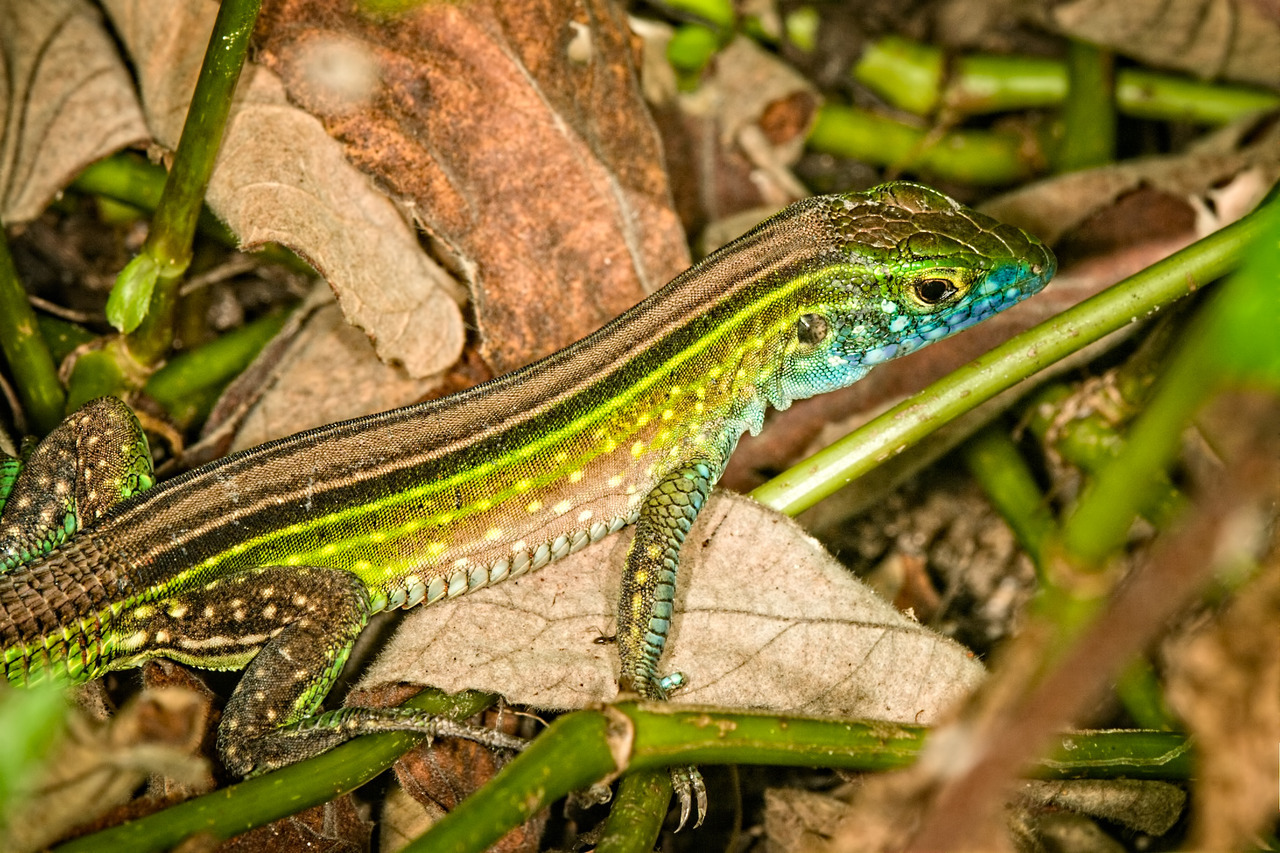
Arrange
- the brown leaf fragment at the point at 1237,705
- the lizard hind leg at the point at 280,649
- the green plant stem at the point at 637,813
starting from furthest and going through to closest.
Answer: the lizard hind leg at the point at 280,649 < the green plant stem at the point at 637,813 < the brown leaf fragment at the point at 1237,705

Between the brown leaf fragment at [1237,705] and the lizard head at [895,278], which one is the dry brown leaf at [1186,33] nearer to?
the lizard head at [895,278]

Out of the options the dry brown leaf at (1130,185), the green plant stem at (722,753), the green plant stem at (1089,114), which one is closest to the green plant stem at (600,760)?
the green plant stem at (722,753)

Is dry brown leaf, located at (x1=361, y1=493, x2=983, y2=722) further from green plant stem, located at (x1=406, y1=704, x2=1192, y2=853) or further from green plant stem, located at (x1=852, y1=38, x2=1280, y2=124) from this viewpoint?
green plant stem, located at (x1=852, y1=38, x2=1280, y2=124)

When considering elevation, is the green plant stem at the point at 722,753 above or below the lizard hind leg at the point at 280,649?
below

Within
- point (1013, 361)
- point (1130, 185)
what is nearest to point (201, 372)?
point (1013, 361)

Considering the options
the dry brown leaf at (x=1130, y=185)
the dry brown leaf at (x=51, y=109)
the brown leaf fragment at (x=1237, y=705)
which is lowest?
the brown leaf fragment at (x=1237, y=705)

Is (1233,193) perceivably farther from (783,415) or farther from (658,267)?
(658,267)

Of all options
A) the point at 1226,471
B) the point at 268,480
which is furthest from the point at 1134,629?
the point at 268,480

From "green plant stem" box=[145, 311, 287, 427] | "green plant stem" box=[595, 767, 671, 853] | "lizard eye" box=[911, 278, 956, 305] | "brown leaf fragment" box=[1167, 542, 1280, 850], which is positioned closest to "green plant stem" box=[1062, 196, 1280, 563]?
"brown leaf fragment" box=[1167, 542, 1280, 850]

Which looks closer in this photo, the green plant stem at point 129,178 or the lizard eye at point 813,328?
Result: the lizard eye at point 813,328
